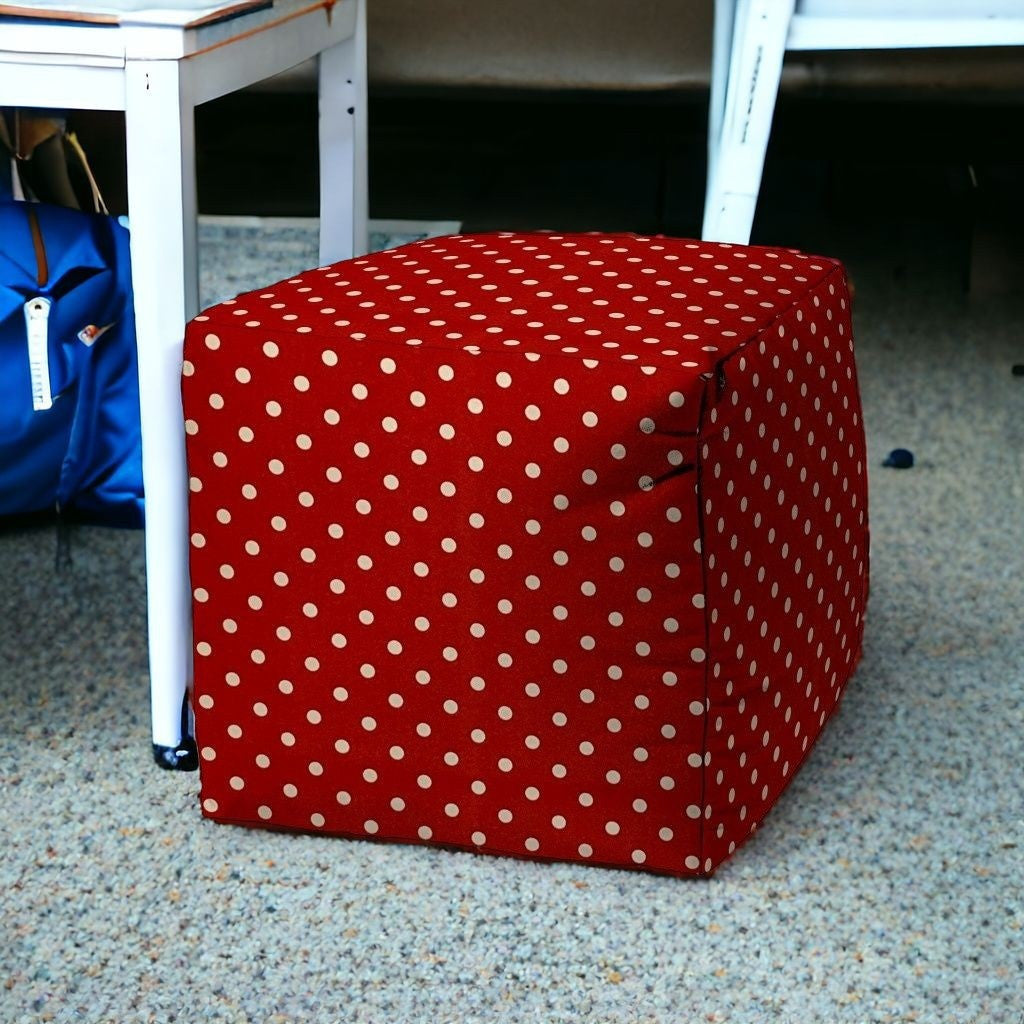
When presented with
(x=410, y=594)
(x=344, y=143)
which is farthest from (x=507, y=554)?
(x=344, y=143)

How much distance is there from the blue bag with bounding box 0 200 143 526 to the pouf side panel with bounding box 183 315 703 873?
494 mm

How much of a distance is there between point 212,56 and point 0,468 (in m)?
0.57

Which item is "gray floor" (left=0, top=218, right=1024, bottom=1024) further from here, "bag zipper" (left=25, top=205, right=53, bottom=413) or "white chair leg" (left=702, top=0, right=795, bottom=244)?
"white chair leg" (left=702, top=0, right=795, bottom=244)

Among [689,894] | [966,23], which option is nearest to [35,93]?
[689,894]

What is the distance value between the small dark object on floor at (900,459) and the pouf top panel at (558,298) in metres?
0.60

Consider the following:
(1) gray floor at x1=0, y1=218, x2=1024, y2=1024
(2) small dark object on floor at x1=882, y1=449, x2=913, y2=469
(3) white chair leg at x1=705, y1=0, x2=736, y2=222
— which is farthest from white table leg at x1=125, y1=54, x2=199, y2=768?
(2) small dark object on floor at x1=882, y1=449, x2=913, y2=469

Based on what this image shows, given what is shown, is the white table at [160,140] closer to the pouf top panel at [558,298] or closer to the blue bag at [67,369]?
the pouf top panel at [558,298]

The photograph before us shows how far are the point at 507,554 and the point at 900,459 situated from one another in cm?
94

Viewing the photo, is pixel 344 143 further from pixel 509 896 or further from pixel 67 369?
pixel 509 896

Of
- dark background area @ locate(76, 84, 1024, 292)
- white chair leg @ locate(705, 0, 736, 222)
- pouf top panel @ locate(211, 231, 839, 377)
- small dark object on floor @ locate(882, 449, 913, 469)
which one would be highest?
white chair leg @ locate(705, 0, 736, 222)

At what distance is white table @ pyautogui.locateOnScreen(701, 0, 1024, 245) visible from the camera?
146 centimetres

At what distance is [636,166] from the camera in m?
3.14

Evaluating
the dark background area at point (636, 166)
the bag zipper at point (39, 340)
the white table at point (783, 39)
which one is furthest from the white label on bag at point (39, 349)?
the dark background area at point (636, 166)

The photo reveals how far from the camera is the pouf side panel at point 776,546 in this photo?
2.96 ft
